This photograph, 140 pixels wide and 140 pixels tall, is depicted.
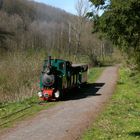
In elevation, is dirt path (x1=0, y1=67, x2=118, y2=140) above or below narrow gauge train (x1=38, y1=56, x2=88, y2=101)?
below

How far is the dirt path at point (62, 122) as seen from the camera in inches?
573

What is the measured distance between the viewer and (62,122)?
56.2ft

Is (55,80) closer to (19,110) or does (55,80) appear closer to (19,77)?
(19,110)

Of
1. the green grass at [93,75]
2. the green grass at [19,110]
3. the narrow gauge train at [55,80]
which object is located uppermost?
the narrow gauge train at [55,80]

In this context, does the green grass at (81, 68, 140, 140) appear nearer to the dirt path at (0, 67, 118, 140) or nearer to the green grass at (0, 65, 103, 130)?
the dirt path at (0, 67, 118, 140)

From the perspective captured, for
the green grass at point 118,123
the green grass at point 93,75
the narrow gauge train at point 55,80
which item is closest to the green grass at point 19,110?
the narrow gauge train at point 55,80

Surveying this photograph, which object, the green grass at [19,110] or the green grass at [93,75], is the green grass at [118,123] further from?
the green grass at [93,75]

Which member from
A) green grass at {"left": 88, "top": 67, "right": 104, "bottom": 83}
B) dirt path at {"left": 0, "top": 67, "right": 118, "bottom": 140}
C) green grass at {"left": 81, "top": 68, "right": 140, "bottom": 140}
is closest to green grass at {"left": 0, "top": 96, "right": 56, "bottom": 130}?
dirt path at {"left": 0, "top": 67, "right": 118, "bottom": 140}

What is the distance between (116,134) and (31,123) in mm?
3897

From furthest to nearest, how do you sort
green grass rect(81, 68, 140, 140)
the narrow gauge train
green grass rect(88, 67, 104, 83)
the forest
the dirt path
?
green grass rect(88, 67, 104, 83) < the forest < the narrow gauge train < the dirt path < green grass rect(81, 68, 140, 140)

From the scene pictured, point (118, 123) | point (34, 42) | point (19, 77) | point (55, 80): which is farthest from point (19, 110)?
point (34, 42)

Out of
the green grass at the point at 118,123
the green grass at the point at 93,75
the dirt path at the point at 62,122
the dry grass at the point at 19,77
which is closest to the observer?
the green grass at the point at 118,123

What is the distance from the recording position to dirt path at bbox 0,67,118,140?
1456cm

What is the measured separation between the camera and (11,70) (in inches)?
1232
